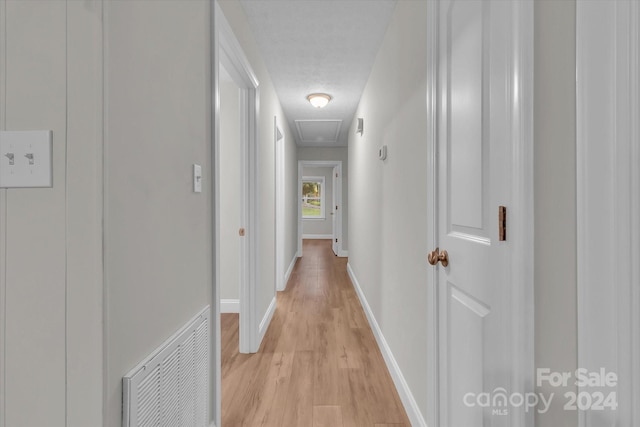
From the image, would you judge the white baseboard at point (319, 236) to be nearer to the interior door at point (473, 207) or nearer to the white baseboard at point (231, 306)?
the white baseboard at point (231, 306)

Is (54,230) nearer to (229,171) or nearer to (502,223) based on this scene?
(502,223)

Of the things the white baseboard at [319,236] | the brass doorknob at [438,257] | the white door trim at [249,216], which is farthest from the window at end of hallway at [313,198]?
the brass doorknob at [438,257]

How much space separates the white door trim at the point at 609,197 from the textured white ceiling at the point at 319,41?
170cm

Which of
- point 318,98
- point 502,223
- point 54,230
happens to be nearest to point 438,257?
point 502,223

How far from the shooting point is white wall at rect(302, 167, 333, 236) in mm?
10320

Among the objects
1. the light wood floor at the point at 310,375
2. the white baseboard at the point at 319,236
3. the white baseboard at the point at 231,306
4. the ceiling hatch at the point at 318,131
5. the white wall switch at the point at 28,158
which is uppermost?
the ceiling hatch at the point at 318,131

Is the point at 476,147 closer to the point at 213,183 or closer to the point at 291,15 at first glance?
the point at 213,183

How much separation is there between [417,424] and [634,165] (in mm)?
1466

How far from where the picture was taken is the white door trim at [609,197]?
0.57 meters

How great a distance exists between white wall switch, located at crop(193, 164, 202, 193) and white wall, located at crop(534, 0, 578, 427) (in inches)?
46.3

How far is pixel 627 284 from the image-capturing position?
0.58 metres

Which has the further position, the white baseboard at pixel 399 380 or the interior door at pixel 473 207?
the white baseboard at pixel 399 380

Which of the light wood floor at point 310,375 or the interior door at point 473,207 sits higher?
the interior door at point 473,207

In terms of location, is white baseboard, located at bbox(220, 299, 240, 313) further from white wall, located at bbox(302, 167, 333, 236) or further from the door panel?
white wall, located at bbox(302, 167, 333, 236)
